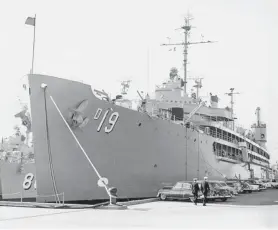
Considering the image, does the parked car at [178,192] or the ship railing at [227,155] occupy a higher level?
the ship railing at [227,155]

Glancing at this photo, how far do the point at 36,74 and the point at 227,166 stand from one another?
17172 mm

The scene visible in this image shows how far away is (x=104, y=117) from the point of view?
53.4 feet

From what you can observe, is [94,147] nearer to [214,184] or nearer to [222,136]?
[214,184]

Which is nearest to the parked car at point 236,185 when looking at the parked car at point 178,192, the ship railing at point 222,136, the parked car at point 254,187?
the parked car at point 254,187

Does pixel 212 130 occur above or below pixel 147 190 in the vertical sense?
above

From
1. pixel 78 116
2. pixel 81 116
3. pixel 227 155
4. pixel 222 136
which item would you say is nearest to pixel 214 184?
pixel 81 116

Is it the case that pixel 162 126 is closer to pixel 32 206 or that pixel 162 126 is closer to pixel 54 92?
pixel 54 92

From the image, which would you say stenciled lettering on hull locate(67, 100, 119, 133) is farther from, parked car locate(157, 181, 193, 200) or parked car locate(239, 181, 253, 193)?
parked car locate(239, 181, 253, 193)

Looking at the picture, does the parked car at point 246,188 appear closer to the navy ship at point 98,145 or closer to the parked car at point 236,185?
the parked car at point 236,185

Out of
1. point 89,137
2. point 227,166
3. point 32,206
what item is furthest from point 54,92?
point 227,166

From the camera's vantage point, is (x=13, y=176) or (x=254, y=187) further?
(x=254, y=187)

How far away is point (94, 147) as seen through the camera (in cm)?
1595

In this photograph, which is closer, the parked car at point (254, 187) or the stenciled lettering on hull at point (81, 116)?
the stenciled lettering on hull at point (81, 116)

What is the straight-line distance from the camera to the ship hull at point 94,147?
14906 mm
